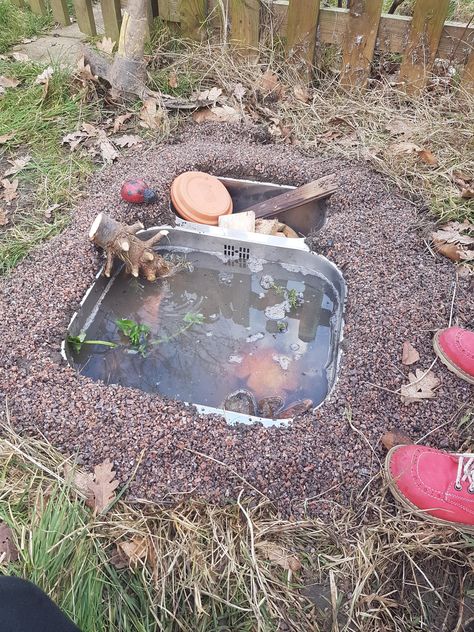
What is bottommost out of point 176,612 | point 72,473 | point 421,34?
point 176,612

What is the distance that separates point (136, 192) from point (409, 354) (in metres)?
1.73

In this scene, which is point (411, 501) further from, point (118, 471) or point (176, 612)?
point (118, 471)

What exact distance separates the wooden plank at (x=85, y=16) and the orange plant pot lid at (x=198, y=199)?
249 cm

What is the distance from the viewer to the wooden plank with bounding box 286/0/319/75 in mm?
3592

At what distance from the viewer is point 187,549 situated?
66.0 inches

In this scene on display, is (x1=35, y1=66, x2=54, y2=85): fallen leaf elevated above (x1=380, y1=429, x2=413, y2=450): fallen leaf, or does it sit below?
above

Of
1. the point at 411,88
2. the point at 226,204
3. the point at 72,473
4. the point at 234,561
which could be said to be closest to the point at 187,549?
the point at 234,561

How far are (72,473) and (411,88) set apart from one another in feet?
12.2

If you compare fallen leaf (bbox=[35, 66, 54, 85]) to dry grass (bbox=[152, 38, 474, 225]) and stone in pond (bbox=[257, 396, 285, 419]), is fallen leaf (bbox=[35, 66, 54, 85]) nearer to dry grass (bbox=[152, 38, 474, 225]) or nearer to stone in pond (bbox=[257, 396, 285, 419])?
dry grass (bbox=[152, 38, 474, 225])

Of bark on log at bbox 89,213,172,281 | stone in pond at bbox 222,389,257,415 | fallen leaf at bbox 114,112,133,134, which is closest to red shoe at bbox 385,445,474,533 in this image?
stone in pond at bbox 222,389,257,415

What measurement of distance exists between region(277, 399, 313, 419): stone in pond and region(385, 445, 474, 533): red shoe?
40cm

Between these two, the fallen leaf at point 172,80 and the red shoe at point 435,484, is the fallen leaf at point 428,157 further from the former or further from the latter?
the red shoe at point 435,484

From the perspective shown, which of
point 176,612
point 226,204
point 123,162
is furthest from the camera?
point 123,162

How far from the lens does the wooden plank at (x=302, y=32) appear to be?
11.8ft
